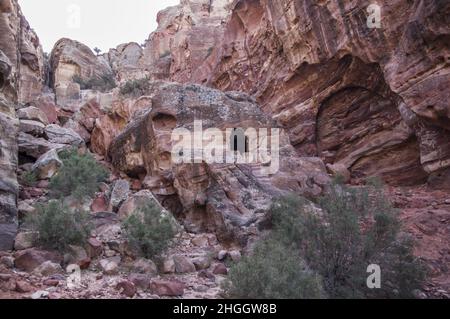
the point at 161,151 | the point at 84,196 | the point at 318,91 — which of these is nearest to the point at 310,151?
the point at 318,91

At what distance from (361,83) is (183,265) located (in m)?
8.32

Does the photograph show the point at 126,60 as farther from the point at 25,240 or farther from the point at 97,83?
the point at 25,240

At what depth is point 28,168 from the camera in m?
11.6

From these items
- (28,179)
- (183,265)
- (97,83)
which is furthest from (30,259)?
(97,83)

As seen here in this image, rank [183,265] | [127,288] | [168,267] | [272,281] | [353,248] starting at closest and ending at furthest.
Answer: [272,281] → [127,288] → [353,248] → [168,267] → [183,265]

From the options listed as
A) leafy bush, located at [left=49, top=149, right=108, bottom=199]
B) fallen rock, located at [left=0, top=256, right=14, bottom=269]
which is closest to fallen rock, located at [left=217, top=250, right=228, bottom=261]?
fallen rock, located at [left=0, top=256, right=14, bottom=269]

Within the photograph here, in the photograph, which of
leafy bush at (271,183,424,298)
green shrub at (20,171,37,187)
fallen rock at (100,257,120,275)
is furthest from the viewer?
green shrub at (20,171,37,187)

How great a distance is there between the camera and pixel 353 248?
6.30 m

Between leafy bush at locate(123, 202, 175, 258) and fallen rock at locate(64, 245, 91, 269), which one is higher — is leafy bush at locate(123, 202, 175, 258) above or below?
above

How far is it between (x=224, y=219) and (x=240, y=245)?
0.84m

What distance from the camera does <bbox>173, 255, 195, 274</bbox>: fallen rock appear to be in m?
6.80

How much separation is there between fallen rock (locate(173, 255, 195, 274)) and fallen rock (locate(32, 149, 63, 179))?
6030mm

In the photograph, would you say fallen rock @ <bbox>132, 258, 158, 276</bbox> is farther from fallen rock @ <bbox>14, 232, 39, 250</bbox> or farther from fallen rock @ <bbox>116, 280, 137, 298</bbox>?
fallen rock @ <bbox>14, 232, 39, 250</bbox>

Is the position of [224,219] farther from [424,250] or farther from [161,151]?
[424,250]
